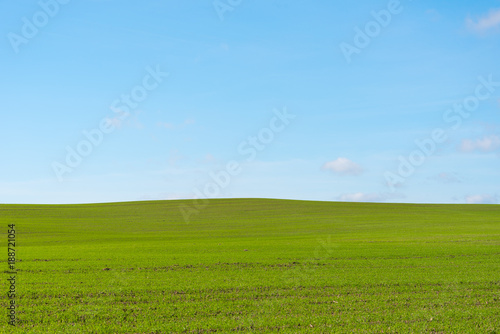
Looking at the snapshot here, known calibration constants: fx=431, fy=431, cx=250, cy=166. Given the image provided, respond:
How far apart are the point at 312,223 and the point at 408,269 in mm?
40797

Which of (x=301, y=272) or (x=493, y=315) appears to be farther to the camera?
(x=301, y=272)

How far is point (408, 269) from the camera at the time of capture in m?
24.4

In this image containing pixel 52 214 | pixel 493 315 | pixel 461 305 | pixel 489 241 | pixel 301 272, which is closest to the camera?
pixel 493 315

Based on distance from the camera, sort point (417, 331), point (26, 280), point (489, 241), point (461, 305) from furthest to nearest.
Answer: point (489, 241), point (26, 280), point (461, 305), point (417, 331)

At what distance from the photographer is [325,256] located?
96.6 feet

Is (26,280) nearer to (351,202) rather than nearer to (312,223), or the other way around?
(312,223)

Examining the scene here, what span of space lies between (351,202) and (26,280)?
84324mm

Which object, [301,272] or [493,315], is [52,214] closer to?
[301,272]

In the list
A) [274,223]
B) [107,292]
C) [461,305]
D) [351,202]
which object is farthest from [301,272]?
[351,202]

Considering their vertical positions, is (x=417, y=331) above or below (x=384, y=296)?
below

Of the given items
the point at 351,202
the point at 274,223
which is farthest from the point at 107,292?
the point at 351,202

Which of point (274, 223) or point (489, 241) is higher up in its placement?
point (274, 223)

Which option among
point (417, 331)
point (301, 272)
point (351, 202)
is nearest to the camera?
point (417, 331)

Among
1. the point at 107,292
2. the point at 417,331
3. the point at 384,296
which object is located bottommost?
the point at 417,331
